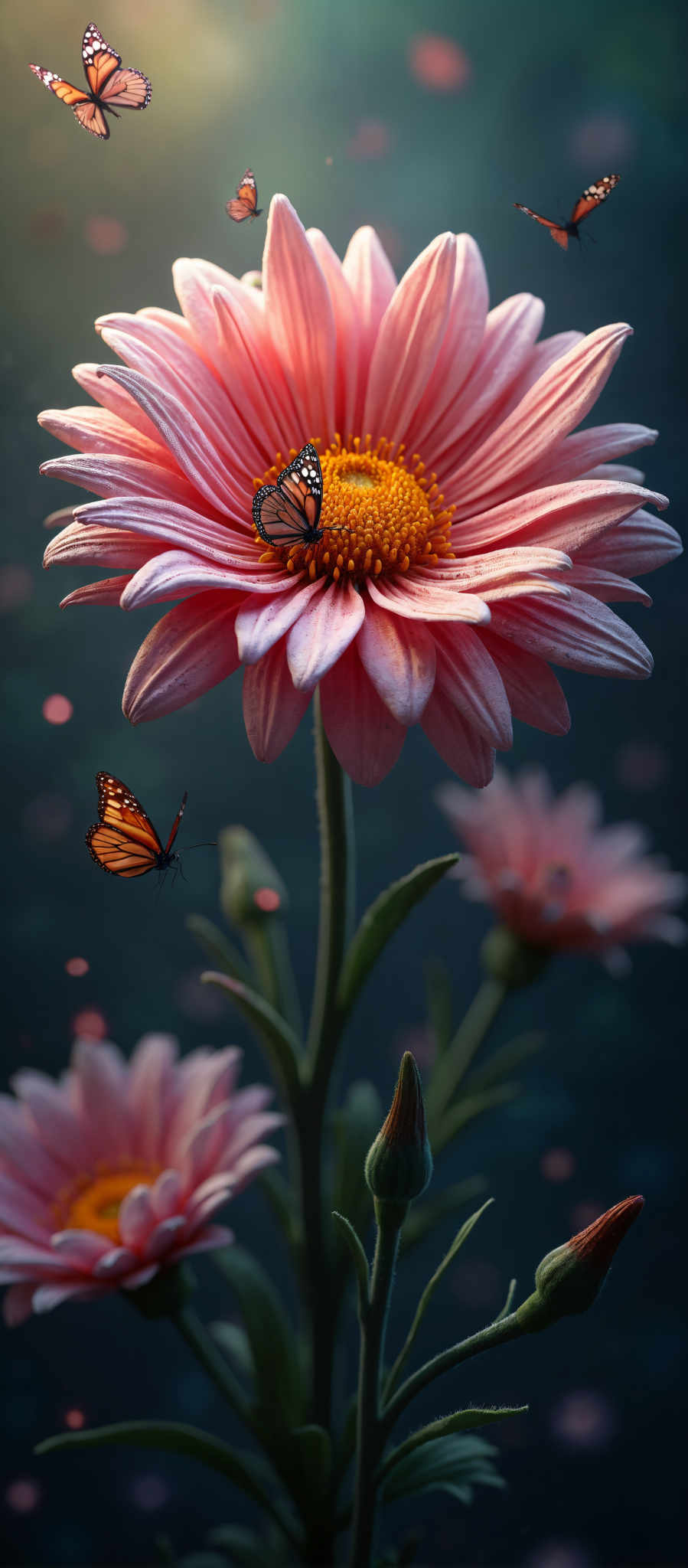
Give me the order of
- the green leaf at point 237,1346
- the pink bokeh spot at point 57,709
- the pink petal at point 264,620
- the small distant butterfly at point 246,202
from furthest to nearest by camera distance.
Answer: the pink bokeh spot at point 57,709
the green leaf at point 237,1346
the small distant butterfly at point 246,202
the pink petal at point 264,620

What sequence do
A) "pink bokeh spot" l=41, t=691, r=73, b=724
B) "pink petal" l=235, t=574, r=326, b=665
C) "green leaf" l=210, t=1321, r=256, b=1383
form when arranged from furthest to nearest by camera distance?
"pink bokeh spot" l=41, t=691, r=73, b=724, "green leaf" l=210, t=1321, r=256, b=1383, "pink petal" l=235, t=574, r=326, b=665

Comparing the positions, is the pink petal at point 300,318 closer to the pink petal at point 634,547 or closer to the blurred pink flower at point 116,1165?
the pink petal at point 634,547

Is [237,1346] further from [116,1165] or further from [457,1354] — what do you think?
[457,1354]

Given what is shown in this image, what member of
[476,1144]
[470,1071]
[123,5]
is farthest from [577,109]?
[476,1144]

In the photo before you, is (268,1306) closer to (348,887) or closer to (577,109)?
(348,887)

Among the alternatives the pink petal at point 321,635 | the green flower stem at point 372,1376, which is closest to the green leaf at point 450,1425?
the green flower stem at point 372,1376

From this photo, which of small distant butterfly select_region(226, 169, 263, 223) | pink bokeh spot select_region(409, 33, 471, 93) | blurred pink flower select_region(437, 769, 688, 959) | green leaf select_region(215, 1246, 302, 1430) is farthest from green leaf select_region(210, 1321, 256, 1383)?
pink bokeh spot select_region(409, 33, 471, 93)

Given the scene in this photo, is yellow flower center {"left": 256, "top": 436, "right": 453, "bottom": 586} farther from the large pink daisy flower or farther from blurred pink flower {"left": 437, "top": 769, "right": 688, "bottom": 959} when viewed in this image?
blurred pink flower {"left": 437, "top": 769, "right": 688, "bottom": 959}
